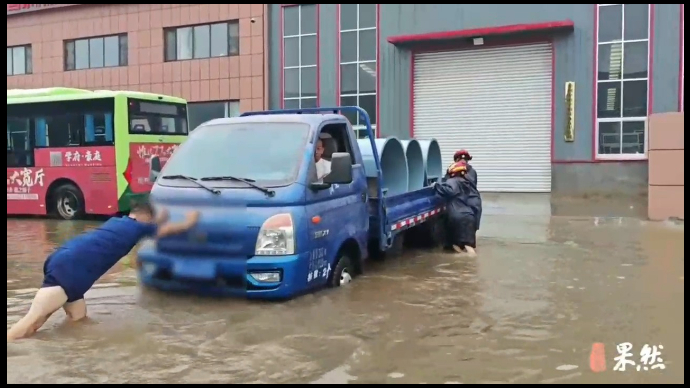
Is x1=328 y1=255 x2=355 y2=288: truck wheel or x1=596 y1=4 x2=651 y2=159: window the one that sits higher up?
x1=596 y1=4 x2=651 y2=159: window

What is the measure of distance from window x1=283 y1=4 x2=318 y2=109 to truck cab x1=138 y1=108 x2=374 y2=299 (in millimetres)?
15674

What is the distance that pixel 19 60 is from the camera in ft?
91.4

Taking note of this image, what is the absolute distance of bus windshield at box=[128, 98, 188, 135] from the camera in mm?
14460

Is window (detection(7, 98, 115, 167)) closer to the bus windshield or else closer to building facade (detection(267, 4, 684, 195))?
the bus windshield

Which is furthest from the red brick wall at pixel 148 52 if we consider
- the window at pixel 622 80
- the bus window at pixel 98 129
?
the window at pixel 622 80

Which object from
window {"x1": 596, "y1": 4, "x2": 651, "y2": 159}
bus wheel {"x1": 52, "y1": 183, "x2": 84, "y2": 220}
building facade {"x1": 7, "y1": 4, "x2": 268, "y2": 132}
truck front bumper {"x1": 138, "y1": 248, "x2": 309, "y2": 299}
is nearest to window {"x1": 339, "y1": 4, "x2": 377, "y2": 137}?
building facade {"x1": 7, "y1": 4, "x2": 268, "y2": 132}

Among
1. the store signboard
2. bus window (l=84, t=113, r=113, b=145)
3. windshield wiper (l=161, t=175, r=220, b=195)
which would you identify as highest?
the store signboard

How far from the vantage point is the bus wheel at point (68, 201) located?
586 inches

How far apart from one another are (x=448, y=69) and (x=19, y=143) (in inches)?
475

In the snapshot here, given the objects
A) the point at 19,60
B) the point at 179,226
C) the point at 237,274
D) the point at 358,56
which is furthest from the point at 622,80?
the point at 19,60

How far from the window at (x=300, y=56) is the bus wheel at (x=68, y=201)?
902 centimetres

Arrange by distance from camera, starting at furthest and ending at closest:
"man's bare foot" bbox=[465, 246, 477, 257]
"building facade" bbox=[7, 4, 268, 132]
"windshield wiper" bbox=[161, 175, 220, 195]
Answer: "building facade" bbox=[7, 4, 268, 132] → "man's bare foot" bbox=[465, 246, 477, 257] → "windshield wiper" bbox=[161, 175, 220, 195]

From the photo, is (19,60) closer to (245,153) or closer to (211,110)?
(211,110)

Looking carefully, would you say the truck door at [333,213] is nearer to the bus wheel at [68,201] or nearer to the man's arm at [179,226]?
the man's arm at [179,226]
